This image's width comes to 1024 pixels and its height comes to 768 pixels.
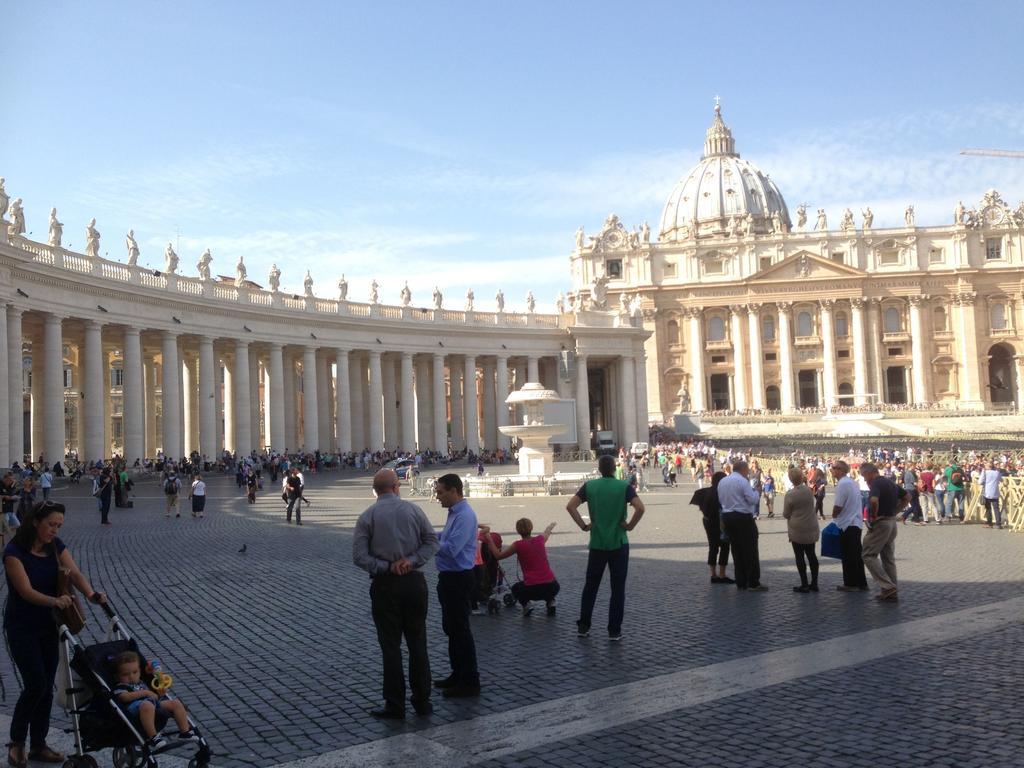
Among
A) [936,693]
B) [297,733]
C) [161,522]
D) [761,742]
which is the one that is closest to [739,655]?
[936,693]

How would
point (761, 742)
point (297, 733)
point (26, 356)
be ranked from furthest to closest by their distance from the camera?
1. point (26, 356)
2. point (297, 733)
3. point (761, 742)

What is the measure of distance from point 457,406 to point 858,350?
179ft

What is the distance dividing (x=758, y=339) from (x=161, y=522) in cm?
8910

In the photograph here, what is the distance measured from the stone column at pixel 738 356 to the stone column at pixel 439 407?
2002 inches

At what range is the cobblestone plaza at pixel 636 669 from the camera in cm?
677

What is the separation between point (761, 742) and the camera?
6770 millimetres

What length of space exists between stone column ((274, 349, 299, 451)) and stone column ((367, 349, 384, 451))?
478 cm

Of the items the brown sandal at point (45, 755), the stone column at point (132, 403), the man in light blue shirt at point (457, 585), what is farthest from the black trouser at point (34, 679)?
the stone column at point (132, 403)

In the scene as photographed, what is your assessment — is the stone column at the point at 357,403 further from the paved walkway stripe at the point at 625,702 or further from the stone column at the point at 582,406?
the paved walkway stripe at the point at 625,702

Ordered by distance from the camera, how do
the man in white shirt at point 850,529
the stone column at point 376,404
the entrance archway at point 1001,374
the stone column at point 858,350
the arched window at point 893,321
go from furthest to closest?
the arched window at point 893,321
the entrance archway at point 1001,374
the stone column at point 858,350
the stone column at point 376,404
the man in white shirt at point 850,529

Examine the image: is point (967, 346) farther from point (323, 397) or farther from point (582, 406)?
point (323, 397)

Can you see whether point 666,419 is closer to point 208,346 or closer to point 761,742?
point 208,346

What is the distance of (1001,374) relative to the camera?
356ft

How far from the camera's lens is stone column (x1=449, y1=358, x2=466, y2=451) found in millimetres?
69875
